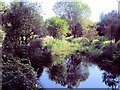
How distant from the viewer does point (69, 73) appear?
25.7 ft

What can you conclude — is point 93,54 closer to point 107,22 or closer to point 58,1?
point 107,22

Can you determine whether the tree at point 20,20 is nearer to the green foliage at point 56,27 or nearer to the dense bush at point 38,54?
the dense bush at point 38,54

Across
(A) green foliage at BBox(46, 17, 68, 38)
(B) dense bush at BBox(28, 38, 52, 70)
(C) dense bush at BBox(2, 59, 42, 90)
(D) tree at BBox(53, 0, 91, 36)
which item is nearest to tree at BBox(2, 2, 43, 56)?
(B) dense bush at BBox(28, 38, 52, 70)

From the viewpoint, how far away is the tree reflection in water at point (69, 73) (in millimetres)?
7059

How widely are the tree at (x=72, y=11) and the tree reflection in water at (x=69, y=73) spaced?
7.14m

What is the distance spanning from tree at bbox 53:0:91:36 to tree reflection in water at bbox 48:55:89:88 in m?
7.14

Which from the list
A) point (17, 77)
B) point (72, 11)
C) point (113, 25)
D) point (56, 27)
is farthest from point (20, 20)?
point (72, 11)

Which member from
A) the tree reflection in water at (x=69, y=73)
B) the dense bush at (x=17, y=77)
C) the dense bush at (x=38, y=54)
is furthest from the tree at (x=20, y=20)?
the dense bush at (x=17, y=77)

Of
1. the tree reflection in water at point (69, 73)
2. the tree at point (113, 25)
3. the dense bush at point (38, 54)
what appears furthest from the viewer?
the tree at point (113, 25)

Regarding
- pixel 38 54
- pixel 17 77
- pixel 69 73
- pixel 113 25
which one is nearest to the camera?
pixel 17 77

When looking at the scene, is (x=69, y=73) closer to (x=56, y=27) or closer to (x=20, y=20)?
(x=20, y=20)

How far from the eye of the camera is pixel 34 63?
8.28 meters

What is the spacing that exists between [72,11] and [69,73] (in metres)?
8.88

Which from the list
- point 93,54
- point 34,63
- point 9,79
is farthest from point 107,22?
point 9,79
